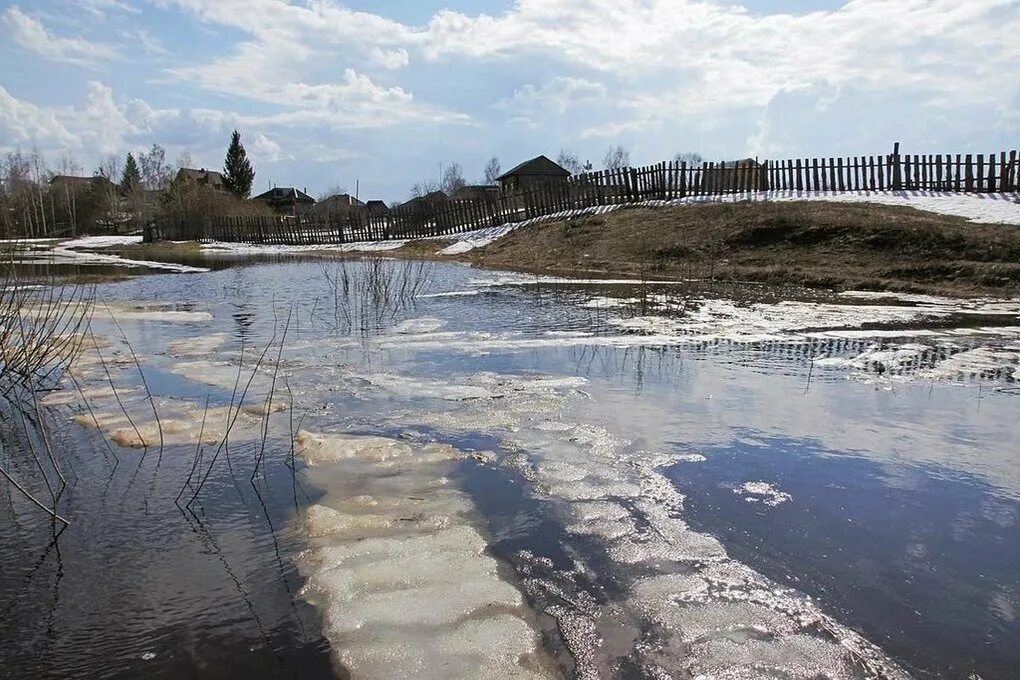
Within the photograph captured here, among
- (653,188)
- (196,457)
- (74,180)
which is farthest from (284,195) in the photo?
(196,457)

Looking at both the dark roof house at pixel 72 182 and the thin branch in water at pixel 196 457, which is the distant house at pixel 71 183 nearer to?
the dark roof house at pixel 72 182

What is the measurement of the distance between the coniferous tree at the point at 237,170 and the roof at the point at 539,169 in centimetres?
2802

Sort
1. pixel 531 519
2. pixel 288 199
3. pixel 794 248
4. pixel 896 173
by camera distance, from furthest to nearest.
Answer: pixel 288 199
pixel 896 173
pixel 794 248
pixel 531 519

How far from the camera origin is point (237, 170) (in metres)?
81.3

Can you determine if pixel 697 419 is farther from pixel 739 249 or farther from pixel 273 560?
pixel 739 249

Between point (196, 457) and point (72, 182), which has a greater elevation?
point (72, 182)

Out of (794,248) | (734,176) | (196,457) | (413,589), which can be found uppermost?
(734,176)

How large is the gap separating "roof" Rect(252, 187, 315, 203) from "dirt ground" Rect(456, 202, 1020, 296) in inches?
3076

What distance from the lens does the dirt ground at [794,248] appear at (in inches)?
562

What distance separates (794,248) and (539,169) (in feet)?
208

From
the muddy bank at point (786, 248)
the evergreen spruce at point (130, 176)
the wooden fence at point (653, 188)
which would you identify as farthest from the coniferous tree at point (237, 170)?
the muddy bank at point (786, 248)

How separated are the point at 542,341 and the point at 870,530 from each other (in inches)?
232

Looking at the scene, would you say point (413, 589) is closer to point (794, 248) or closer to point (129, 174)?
point (794, 248)

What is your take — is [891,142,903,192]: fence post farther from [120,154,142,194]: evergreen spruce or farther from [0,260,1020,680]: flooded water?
[120,154,142,194]: evergreen spruce
